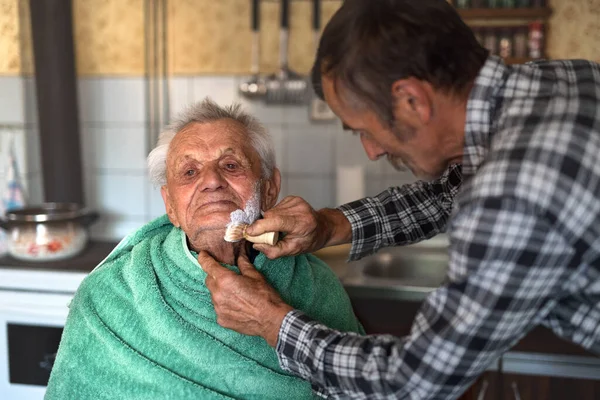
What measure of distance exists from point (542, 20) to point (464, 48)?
6.28ft

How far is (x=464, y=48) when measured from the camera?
1.01 meters

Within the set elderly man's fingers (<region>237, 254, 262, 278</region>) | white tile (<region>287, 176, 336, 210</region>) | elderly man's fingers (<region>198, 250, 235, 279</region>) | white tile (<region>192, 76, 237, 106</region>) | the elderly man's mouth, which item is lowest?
white tile (<region>287, 176, 336, 210</region>)

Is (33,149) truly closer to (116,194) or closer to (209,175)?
(116,194)

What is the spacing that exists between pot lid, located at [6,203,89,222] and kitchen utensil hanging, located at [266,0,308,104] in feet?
3.10

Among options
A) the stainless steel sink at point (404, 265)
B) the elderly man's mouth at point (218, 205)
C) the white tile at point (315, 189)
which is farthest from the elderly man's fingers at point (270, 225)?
the white tile at point (315, 189)

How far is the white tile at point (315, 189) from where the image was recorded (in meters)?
2.92

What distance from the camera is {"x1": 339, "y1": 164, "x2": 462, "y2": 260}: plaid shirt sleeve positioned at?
61.6 inches

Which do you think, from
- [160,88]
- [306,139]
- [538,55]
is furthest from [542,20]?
[160,88]

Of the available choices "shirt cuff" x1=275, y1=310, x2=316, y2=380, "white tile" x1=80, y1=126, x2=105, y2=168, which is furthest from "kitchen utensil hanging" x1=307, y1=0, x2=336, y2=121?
"shirt cuff" x1=275, y1=310, x2=316, y2=380

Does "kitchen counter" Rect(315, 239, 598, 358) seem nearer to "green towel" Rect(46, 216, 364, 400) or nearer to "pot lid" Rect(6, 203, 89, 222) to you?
"green towel" Rect(46, 216, 364, 400)

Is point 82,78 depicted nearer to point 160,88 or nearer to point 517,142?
point 160,88

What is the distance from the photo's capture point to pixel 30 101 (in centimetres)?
285

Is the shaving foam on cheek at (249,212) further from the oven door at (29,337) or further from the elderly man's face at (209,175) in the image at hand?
the oven door at (29,337)

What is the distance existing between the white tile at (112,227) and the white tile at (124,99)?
48cm
